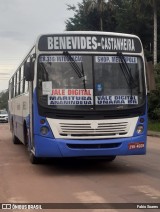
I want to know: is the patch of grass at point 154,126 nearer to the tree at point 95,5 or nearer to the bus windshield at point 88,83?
the tree at point 95,5

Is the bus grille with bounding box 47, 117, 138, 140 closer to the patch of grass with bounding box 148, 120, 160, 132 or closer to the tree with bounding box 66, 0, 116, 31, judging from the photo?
the patch of grass with bounding box 148, 120, 160, 132

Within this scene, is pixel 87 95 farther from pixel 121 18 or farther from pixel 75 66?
pixel 121 18

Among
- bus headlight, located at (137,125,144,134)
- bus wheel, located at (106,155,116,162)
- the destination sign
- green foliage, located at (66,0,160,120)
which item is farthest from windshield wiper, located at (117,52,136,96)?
green foliage, located at (66,0,160,120)

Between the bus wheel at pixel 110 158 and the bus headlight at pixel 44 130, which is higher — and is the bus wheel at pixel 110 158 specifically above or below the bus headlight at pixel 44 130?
below

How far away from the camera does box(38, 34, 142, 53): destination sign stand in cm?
1073

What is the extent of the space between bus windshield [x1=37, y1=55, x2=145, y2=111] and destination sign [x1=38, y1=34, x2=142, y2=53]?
0.62ft

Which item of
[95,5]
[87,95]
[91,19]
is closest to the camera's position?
[87,95]

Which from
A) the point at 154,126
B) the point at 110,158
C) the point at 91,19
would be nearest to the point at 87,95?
the point at 110,158

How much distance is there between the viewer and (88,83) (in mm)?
10617

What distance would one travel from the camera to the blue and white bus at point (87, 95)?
10.4 m

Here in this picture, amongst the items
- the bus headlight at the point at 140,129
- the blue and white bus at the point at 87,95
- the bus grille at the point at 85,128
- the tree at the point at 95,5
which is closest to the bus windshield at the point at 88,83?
the blue and white bus at the point at 87,95

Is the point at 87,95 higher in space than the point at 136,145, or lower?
higher

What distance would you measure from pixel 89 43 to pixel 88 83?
3.14 ft

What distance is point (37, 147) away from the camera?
10.5 m
